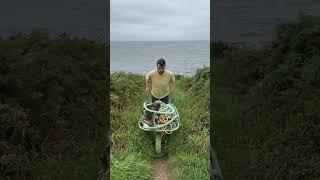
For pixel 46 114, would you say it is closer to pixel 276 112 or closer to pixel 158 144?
pixel 158 144

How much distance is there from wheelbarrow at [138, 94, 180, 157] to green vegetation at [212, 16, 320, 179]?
86 cm

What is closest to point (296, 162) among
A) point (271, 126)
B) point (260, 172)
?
point (260, 172)

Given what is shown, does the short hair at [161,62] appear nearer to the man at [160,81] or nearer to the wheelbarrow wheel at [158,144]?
the man at [160,81]

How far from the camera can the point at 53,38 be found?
939cm

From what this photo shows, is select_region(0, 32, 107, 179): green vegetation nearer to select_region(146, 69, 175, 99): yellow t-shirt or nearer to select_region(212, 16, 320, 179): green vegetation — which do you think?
select_region(146, 69, 175, 99): yellow t-shirt

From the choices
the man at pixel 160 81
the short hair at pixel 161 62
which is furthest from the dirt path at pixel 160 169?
the short hair at pixel 161 62

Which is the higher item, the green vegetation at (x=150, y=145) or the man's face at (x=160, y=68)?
the man's face at (x=160, y=68)

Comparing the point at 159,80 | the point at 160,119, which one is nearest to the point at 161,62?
the point at 159,80

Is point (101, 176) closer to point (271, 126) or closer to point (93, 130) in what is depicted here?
point (93, 130)

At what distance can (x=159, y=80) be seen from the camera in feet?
34.8

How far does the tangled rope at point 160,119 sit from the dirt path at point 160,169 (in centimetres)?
66

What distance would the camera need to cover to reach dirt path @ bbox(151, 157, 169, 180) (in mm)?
7976

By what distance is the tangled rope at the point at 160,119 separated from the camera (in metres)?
9.30

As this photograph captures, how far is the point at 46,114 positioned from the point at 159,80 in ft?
12.0
